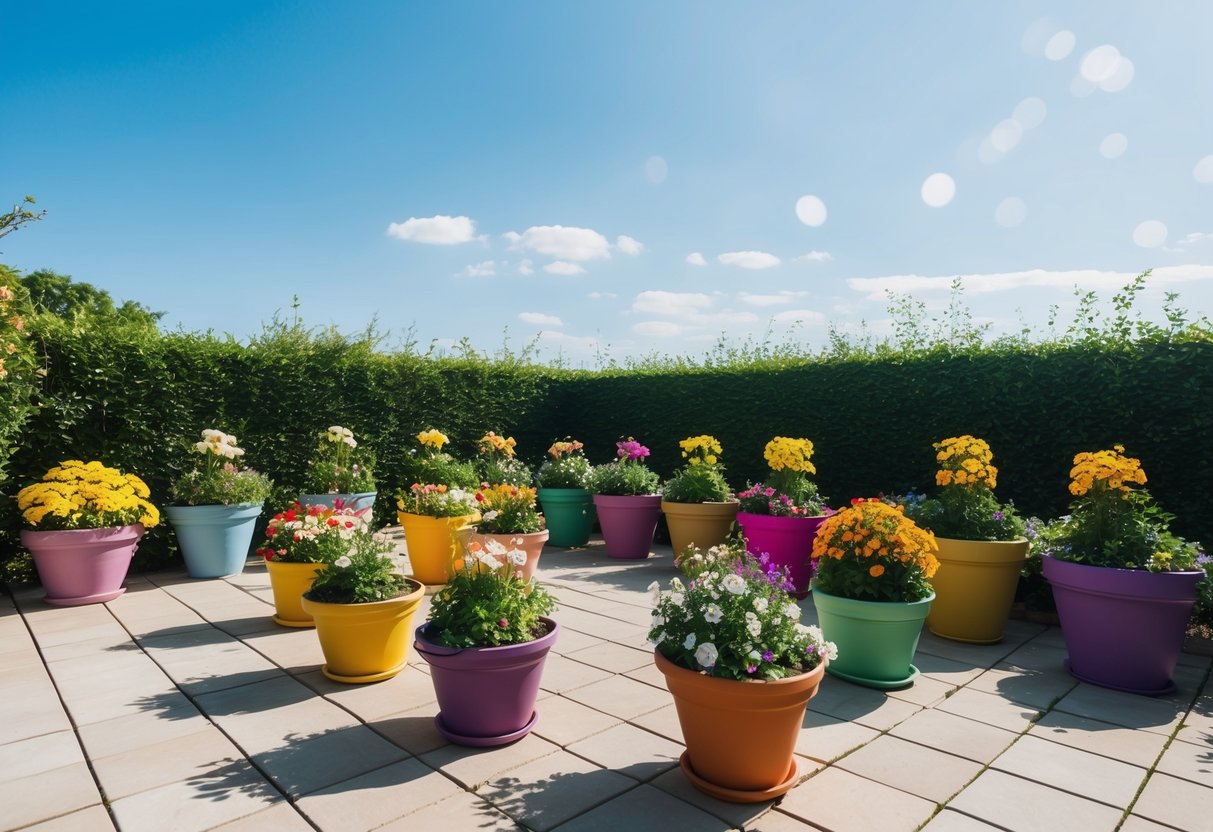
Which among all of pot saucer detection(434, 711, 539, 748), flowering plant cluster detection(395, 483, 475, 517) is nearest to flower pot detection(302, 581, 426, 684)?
pot saucer detection(434, 711, 539, 748)

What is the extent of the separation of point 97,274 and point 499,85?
5737mm

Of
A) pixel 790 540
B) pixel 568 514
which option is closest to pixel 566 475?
pixel 568 514

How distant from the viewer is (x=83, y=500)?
15.8ft

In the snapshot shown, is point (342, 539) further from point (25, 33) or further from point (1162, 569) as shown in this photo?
point (25, 33)

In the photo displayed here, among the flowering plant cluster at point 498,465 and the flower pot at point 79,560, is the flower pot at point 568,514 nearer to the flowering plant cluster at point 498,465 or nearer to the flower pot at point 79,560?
the flowering plant cluster at point 498,465

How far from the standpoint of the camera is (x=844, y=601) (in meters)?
3.27

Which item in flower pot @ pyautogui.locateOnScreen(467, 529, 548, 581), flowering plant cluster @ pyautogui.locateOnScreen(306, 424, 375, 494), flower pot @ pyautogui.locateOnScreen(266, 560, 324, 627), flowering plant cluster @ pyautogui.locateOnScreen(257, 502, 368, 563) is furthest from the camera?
flowering plant cluster @ pyautogui.locateOnScreen(306, 424, 375, 494)

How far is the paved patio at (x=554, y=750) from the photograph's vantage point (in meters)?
2.08

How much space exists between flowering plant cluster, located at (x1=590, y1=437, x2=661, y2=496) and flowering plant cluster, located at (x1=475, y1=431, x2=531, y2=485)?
2.98 ft

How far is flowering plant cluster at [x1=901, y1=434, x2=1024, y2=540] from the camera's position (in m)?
4.09

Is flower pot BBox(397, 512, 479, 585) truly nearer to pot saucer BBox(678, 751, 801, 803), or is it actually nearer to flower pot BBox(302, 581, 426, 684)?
flower pot BBox(302, 581, 426, 684)

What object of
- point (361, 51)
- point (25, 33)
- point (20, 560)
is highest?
point (361, 51)

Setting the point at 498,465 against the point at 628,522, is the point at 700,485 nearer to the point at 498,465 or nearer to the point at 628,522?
the point at 628,522

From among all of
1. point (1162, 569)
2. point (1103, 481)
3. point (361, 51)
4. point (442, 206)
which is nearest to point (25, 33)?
point (361, 51)
